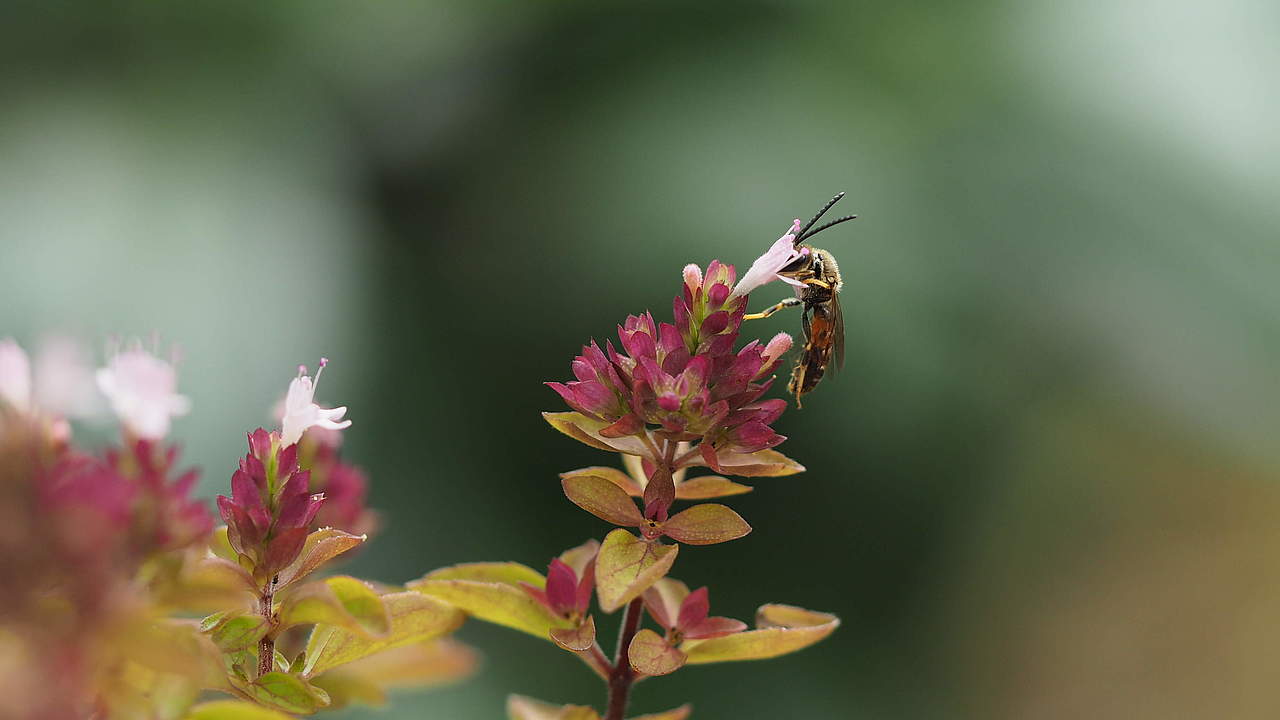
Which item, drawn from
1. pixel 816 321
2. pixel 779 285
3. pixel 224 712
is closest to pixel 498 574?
pixel 224 712

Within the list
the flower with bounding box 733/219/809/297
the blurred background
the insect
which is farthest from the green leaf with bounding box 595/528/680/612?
the blurred background

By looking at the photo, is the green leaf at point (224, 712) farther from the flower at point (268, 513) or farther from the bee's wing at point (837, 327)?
the bee's wing at point (837, 327)

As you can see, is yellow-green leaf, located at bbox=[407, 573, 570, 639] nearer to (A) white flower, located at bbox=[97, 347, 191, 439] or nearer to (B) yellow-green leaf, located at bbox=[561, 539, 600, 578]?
(B) yellow-green leaf, located at bbox=[561, 539, 600, 578]

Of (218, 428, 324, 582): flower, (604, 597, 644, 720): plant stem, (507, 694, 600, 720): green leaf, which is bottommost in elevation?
(507, 694, 600, 720): green leaf

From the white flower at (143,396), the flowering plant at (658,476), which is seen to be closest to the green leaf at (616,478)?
the flowering plant at (658,476)

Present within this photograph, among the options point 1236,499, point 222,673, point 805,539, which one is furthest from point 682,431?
point 1236,499

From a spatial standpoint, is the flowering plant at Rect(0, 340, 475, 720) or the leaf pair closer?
the flowering plant at Rect(0, 340, 475, 720)

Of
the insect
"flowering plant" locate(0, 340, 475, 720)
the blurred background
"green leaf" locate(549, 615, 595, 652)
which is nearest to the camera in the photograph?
"flowering plant" locate(0, 340, 475, 720)

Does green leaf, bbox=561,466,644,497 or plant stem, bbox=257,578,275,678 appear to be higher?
green leaf, bbox=561,466,644,497
